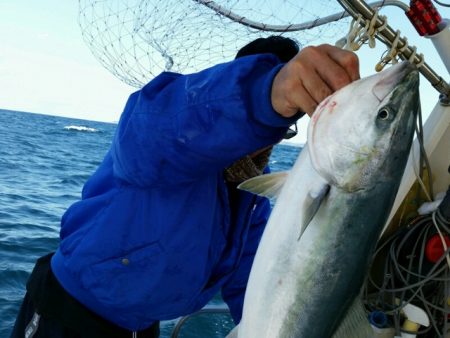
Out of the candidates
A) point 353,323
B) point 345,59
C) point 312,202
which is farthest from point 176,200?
point 345,59

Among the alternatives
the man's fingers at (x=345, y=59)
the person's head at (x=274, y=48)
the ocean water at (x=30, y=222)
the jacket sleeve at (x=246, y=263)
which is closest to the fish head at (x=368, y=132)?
the man's fingers at (x=345, y=59)

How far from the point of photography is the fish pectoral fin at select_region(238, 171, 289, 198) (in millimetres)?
1627

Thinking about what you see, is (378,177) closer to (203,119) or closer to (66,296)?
(203,119)

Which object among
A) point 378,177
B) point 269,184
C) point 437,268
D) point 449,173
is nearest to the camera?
point 378,177

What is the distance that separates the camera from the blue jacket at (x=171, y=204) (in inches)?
60.4

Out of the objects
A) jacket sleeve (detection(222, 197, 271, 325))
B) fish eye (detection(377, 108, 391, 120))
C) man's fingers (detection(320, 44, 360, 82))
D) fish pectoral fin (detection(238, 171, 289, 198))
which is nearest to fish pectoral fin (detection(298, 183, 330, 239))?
fish pectoral fin (detection(238, 171, 289, 198))

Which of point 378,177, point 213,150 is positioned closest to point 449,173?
point 378,177

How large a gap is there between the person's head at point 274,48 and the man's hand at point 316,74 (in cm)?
86

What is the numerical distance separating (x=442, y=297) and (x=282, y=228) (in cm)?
206

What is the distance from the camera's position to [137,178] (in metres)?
1.81

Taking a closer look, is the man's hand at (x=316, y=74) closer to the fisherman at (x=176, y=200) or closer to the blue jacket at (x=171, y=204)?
the fisherman at (x=176, y=200)

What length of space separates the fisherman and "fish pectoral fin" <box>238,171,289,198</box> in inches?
4.0

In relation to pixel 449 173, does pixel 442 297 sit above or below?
below

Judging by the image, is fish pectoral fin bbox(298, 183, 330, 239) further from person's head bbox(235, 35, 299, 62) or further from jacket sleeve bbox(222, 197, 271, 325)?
jacket sleeve bbox(222, 197, 271, 325)
